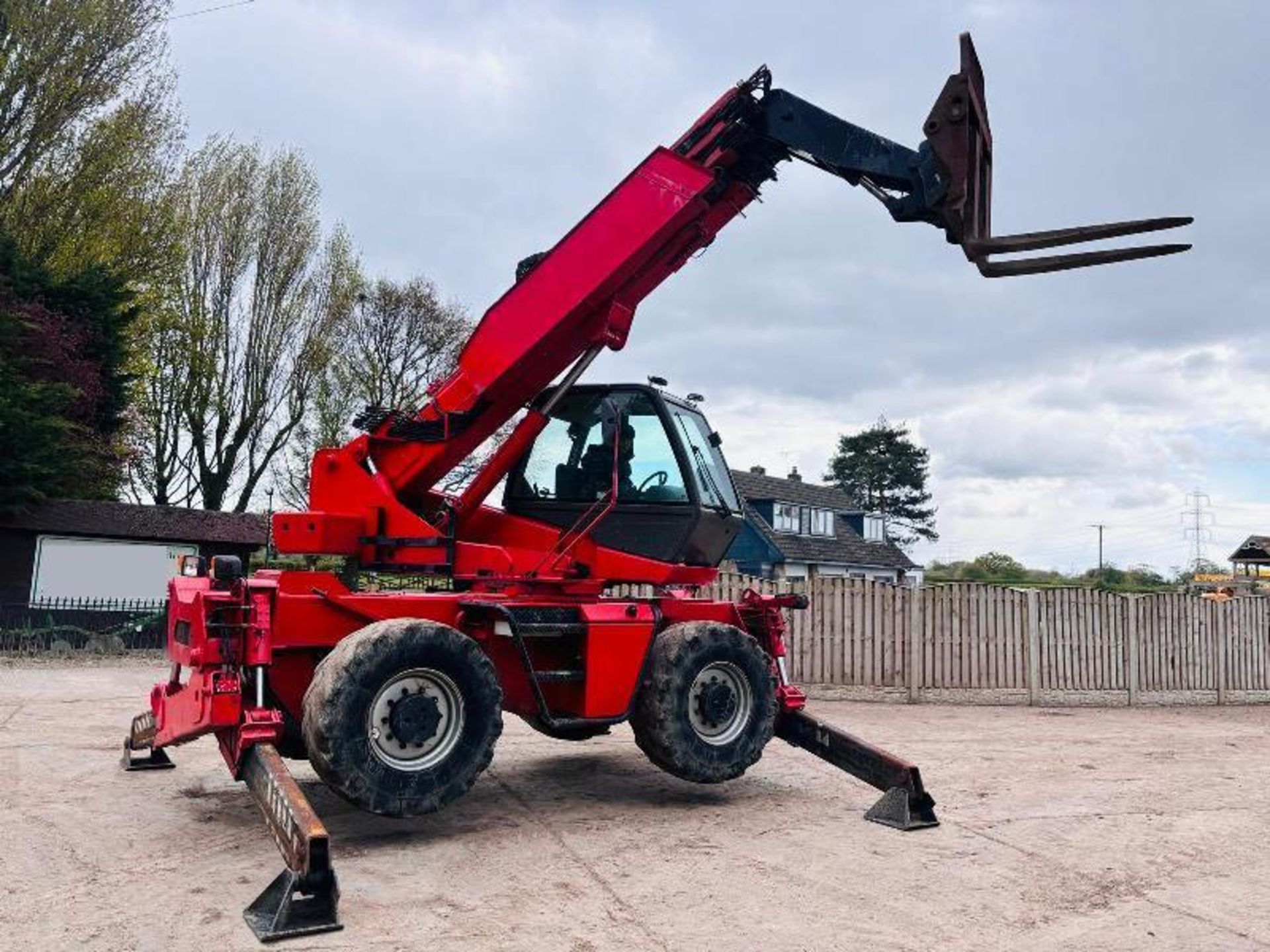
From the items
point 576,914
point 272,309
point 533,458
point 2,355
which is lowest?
point 576,914

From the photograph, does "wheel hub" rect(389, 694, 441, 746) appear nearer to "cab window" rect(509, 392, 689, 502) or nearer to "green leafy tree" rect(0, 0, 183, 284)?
"cab window" rect(509, 392, 689, 502)

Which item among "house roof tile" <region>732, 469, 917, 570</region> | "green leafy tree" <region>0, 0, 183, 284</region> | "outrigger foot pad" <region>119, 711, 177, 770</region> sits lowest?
"outrigger foot pad" <region>119, 711, 177, 770</region>

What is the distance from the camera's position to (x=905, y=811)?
22.3 ft

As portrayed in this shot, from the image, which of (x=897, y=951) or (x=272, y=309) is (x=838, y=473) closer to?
(x=272, y=309)

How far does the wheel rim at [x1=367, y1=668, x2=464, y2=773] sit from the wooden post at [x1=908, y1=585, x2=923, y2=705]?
9828 millimetres

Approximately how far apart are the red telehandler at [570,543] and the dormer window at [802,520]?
1469 inches

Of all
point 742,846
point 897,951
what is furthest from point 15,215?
point 897,951

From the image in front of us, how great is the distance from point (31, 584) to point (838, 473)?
5978cm

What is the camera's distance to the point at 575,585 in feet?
24.1

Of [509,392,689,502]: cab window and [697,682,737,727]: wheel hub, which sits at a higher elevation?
[509,392,689,502]: cab window

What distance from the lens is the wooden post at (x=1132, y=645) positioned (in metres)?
15.3

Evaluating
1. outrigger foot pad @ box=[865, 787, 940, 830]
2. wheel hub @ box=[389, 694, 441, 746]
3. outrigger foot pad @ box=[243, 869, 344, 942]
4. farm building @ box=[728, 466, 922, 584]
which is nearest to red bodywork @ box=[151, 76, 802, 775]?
wheel hub @ box=[389, 694, 441, 746]

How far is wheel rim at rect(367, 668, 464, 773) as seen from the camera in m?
5.90

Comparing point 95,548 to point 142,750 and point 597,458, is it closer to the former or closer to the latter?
point 142,750
